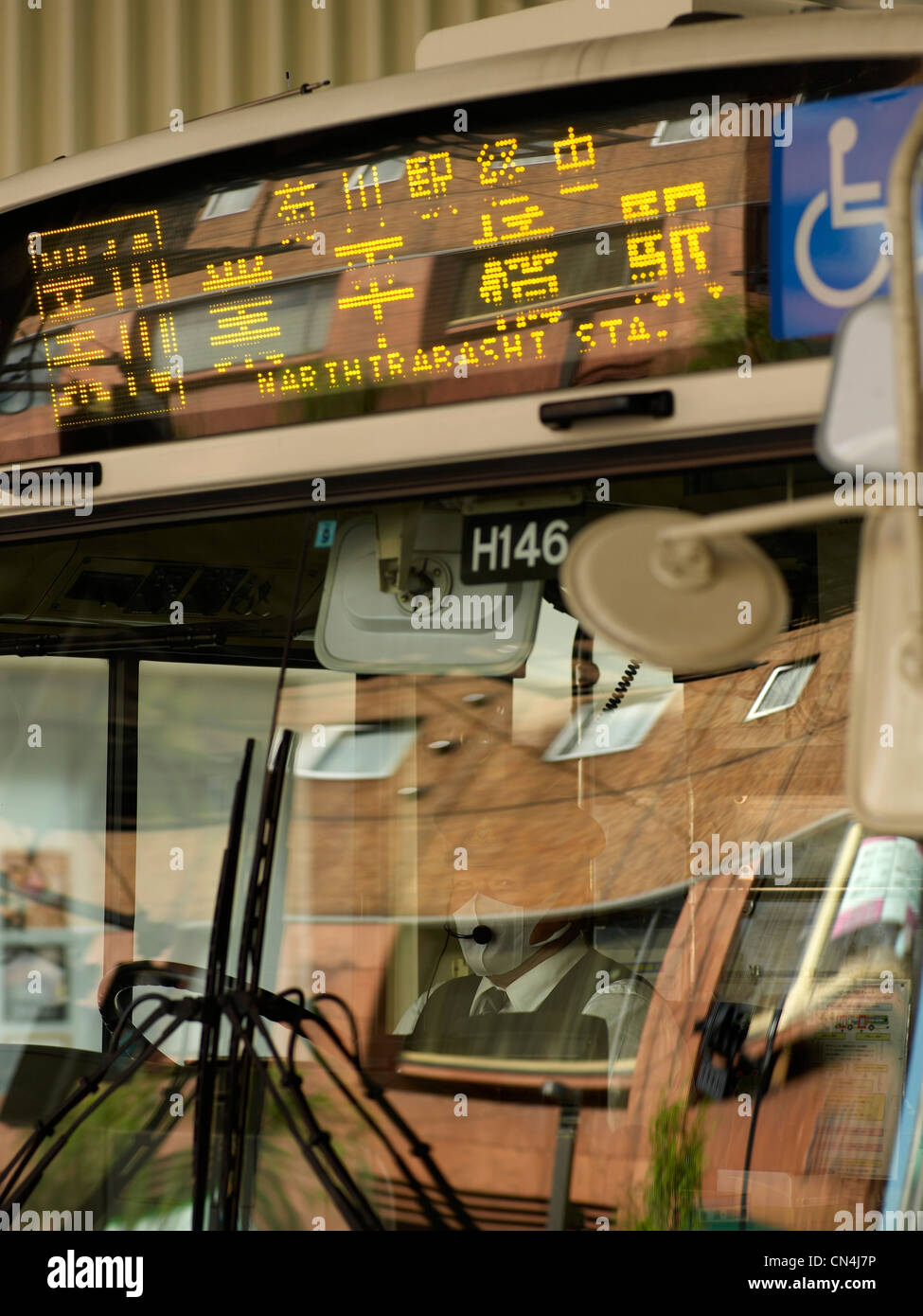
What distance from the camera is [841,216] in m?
1.58

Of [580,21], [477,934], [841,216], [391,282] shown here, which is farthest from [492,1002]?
[580,21]

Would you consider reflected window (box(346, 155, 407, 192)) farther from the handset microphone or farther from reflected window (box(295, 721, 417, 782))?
the handset microphone

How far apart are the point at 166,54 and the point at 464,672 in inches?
145

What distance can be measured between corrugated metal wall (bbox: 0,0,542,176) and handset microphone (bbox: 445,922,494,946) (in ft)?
11.8

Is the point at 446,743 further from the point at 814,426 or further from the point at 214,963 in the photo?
the point at 814,426

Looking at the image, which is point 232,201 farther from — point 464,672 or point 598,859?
point 598,859

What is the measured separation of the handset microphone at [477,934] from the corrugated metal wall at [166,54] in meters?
3.58

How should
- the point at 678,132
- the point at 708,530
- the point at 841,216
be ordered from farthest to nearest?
1. the point at 678,132
2. the point at 841,216
3. the point at 708,530

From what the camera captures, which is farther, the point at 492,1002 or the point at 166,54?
the point at 166,54

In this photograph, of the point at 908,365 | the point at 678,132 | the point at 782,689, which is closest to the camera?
the point at 908,365

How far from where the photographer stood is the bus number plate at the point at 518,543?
175cm

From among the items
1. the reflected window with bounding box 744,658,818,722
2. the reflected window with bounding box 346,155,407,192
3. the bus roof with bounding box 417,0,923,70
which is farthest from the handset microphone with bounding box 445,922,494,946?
the bus roof with bounding box 417,0,923,70

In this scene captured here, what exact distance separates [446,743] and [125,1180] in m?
0.71

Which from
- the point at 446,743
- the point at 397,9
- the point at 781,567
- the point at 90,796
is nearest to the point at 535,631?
the point at 446,743
